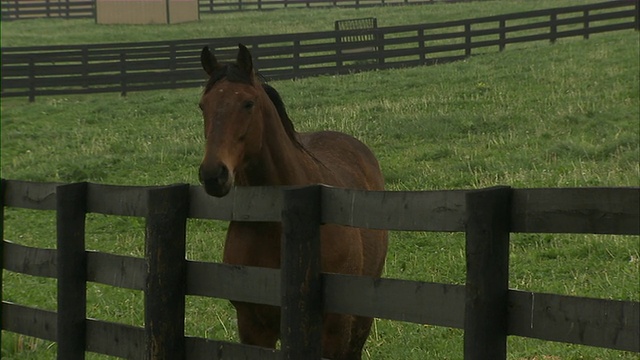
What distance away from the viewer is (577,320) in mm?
4375

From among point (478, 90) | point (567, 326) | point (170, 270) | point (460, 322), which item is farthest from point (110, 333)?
point (478, 90)

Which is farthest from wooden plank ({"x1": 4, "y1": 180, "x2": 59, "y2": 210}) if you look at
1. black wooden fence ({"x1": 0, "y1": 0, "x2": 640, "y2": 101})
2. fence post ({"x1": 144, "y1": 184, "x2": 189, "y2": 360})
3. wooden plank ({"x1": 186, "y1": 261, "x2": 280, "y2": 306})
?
black wooden fence ({"x1": 0, "y1": 0, "x2": 640, "y2": 101})

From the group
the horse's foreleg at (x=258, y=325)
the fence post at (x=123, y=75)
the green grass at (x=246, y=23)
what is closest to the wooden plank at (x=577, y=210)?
the horse's foreleg at (x=258, y=325)

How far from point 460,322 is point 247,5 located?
62.4 metres

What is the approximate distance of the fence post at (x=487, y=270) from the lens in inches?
181

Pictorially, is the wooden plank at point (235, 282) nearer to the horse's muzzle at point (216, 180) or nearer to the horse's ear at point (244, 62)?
the horse's muzzle at point (216, 180)

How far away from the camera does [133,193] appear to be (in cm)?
671

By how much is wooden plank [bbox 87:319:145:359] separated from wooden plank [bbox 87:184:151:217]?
2.45 ft

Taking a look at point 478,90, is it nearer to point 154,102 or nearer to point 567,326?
point 154,102

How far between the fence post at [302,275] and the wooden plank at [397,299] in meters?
0.08

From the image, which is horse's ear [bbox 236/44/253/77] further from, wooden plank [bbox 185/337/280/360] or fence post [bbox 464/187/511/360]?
fence post [bbox 464/187/511/360]

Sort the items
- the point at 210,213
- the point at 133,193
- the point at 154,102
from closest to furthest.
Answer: the point at 210,213, the point at 133,193, the point at 154,102

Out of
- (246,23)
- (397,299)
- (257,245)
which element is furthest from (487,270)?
(246,23)

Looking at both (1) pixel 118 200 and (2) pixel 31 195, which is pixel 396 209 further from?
(2) pixel 31 195
